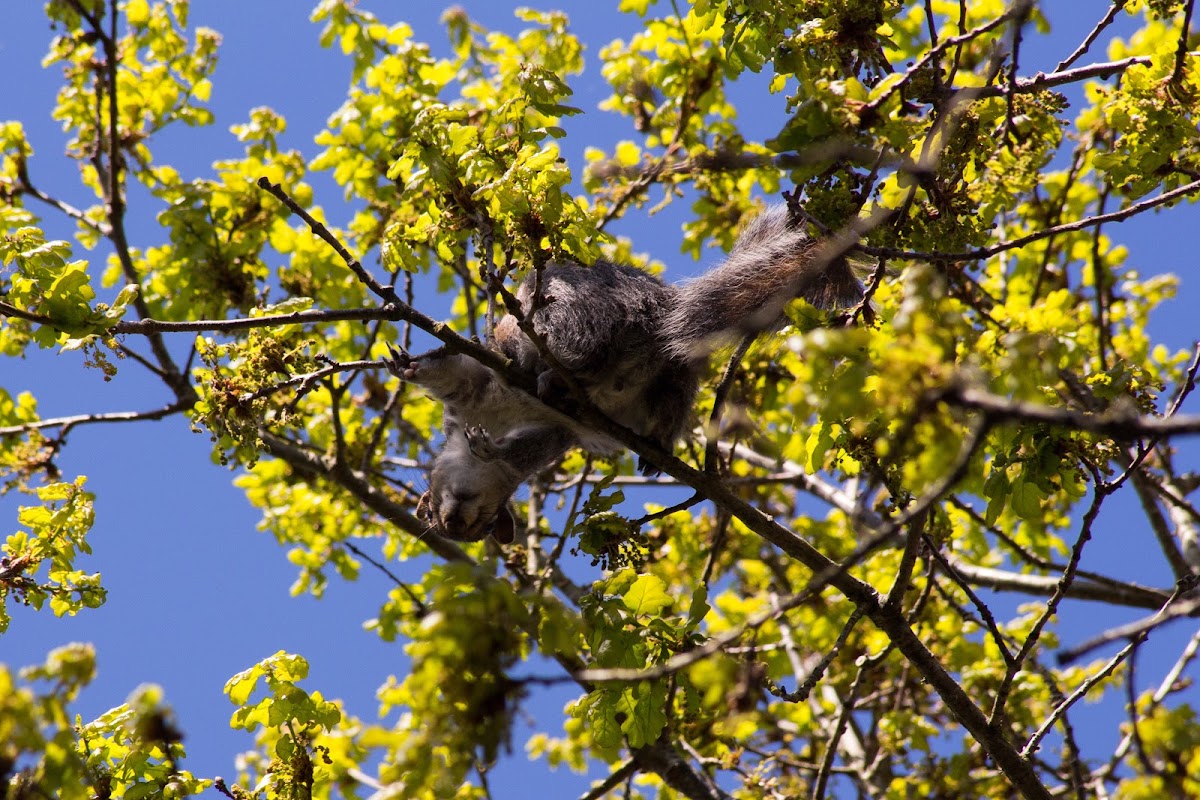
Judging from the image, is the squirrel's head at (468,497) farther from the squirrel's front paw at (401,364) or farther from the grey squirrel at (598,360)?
the squirrel's front paw at (401,364)

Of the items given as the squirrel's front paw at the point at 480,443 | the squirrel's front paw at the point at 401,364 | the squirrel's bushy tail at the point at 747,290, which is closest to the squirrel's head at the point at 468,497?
the squirrel's front paw at the point at 480,443

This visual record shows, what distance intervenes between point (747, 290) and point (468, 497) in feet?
4.94

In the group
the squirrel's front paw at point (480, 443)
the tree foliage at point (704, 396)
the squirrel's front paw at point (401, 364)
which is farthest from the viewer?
the squirrel's front paw at point (480, 443)

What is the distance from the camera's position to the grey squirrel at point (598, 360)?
3.91 m

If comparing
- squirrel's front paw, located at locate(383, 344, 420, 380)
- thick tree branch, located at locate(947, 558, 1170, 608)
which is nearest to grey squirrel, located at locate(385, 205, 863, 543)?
squirrel's front paw, located at locate(383, 344, 420, 380)

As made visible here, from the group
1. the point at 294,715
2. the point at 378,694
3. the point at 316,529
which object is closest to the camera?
the point at 294,715

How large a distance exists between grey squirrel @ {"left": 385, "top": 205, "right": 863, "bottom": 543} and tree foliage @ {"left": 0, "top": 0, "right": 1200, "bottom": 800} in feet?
0.80

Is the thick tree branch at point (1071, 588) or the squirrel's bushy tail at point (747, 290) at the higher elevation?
the squirrel's bushy tail at point (747, 290)

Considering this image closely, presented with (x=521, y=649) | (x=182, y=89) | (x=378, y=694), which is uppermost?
(x=182, y=89)

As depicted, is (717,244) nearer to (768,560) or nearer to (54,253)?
(768,560)

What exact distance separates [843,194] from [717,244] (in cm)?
338

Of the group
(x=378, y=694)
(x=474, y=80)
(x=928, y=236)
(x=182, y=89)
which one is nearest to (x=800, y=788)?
(x=378, y=694)

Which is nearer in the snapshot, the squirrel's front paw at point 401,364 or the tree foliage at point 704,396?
the tree foliage at point 704,396

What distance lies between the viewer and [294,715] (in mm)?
3080
